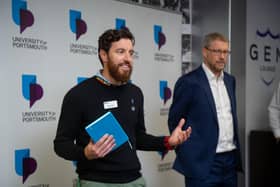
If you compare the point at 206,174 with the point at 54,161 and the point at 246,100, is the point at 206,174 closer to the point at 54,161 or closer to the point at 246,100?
the point at 54,161

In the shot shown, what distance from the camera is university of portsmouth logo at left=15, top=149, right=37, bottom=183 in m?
2.56

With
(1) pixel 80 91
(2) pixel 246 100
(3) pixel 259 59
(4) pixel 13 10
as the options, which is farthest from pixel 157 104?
(1) pixel 80 91

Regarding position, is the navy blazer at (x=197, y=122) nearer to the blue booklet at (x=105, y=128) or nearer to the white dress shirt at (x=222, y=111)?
the white dress shirt at (x=222, y=111)

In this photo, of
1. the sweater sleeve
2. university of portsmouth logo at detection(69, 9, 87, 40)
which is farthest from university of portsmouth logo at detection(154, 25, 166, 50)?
the sweater sleeve

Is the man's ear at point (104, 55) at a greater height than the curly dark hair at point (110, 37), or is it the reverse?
the curly dark hair at point (110, 37)

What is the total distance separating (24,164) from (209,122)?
1301mm

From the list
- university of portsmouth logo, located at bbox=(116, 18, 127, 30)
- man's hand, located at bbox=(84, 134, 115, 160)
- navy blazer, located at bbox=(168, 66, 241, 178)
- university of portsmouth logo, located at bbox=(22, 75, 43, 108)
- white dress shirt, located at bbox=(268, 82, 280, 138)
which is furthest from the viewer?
white dress shirt, located at bbox=(268, 82, 280, 138)

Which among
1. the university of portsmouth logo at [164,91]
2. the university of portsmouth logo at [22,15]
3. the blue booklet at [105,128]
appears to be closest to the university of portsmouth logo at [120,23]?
the university of portsmouth logo at [164,91]

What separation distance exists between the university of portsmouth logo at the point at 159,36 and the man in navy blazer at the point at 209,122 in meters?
0.98

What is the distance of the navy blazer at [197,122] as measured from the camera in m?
2.47

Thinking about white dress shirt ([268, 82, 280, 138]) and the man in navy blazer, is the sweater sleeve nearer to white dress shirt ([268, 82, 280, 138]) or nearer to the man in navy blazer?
the man in navy blazer

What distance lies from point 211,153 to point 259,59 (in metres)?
1.99

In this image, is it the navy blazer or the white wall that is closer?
the navy blazer

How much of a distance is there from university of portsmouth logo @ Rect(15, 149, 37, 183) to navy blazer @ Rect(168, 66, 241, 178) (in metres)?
1.01
